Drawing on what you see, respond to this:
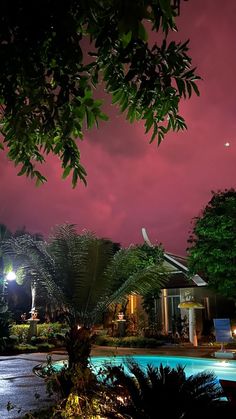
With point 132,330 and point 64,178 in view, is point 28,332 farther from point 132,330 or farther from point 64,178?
point 64,178

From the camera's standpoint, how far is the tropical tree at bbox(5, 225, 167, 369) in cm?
758

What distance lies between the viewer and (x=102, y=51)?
114 inches

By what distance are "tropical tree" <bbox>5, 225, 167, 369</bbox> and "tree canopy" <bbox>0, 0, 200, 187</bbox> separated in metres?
4.30

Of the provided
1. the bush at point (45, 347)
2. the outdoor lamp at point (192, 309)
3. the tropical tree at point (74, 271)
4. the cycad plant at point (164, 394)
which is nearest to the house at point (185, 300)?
the outdoor lamp at point (192, 309)

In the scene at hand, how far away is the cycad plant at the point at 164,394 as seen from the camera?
4.38 meters

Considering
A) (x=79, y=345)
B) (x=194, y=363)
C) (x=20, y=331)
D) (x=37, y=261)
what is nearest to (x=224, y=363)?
(x=194, y=363)

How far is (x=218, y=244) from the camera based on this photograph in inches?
776

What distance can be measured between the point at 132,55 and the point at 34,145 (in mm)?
1350

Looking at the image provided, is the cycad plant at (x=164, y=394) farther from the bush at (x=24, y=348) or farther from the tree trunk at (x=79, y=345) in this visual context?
the bush at (x=24, y=348)

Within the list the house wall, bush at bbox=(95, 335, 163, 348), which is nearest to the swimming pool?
bush at bbox=(95, 335, 163, 348)

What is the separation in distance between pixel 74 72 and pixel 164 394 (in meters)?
3.40

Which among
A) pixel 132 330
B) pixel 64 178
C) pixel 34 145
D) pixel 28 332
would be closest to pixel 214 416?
pixel 64 178

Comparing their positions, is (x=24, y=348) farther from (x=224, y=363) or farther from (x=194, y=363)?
(x=224, y=363)

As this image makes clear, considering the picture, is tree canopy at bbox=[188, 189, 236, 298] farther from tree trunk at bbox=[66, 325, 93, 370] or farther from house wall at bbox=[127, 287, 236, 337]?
tree trunk at bbox=[66, 325, 93, 370]
